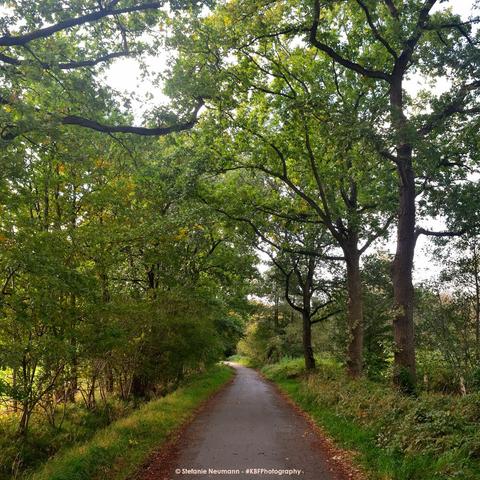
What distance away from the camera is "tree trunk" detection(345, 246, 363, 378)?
53.0 ft

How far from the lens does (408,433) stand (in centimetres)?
788

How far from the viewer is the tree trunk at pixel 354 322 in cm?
1616

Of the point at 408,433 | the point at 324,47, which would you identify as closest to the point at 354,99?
the point at 324,47

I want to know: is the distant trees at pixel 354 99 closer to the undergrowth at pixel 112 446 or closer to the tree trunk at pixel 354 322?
the tree trunk at pixel 354 322

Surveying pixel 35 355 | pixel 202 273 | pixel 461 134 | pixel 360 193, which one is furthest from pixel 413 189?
pixel 202 273

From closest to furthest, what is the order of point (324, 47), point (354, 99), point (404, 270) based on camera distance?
point (324, 47) → point (404, 270) → point (354, 99)

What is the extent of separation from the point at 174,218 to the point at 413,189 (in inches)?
325

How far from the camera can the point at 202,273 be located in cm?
2453

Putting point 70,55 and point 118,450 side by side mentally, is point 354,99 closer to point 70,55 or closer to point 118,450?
point 70,55

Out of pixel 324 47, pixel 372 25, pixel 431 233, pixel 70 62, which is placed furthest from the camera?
pixel 431 233

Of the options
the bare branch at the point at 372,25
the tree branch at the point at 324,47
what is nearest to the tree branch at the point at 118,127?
the tree branch at the point at 324,47

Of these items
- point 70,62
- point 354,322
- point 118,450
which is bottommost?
point 118,450

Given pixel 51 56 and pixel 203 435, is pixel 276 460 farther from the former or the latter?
pixel 51 56

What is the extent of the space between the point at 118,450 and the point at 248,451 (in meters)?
2.73
